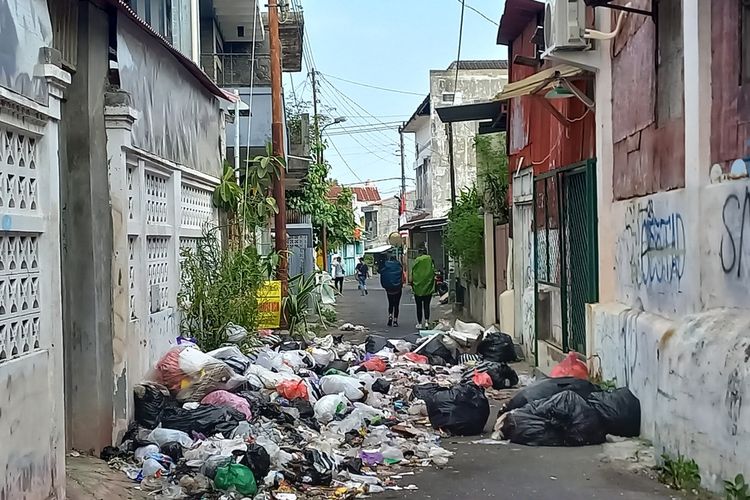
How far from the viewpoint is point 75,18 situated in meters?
6.75

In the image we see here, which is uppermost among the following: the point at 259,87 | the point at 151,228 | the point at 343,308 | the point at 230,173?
the point at 259,87

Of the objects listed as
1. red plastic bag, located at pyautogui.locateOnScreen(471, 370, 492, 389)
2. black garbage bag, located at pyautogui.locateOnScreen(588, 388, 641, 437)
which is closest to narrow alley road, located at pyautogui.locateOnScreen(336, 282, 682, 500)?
black garbage bag, located at pyautogui.locateOnScreen(588, 388, 641, 437)

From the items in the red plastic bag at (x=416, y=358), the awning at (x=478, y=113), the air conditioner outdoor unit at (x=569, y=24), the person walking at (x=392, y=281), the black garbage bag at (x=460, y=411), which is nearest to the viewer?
the black garbage bag at (x=460, y=411)

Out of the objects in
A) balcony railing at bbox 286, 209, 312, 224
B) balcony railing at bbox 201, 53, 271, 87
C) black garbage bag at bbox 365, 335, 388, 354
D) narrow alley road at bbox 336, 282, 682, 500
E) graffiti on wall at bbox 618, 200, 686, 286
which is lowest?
narrow alley road at bbox 336, 282, 682, 500

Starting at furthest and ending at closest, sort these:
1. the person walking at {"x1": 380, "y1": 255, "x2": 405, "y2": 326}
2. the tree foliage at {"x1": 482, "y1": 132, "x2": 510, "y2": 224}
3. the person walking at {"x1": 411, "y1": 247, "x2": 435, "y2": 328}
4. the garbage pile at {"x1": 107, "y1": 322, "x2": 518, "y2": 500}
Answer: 1. the person walking at {"x1": 380, "y1": 255, "x2": 405, "y2": 326}
2. the person walking at {"x1": 411, "y1": 247, "x2": 435, "y2": 328}
3. the tree foliage at {"x1": 482, "y1": 132, "x2": 510, "y2": 224}
4. the garbage pile at {"x1": 107, "y1": 322, "x2": 518, "y2": 500}

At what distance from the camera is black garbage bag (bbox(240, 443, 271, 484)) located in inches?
250

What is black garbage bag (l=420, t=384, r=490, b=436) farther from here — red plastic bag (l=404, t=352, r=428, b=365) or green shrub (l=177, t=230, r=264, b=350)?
red plastic bag (l=404, t=352, r=428, b=365)

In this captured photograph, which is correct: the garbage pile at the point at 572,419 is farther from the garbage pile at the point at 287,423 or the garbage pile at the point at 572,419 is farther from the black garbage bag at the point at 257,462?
the black garbage bag at the point at 257,462

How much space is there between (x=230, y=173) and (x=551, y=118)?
15.8 feet

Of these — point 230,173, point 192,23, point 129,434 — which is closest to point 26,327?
point 129,434

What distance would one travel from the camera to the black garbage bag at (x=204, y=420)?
293 inches

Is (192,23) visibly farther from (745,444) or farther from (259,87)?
→ (745,444)

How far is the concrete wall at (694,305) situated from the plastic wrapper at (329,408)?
271cm

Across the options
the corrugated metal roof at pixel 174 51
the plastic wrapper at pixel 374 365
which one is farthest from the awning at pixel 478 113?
the plastic wrapper at pixel 374 365
